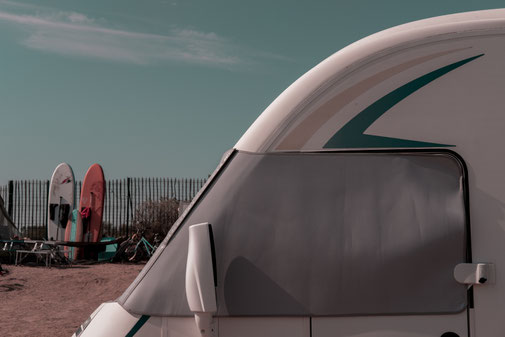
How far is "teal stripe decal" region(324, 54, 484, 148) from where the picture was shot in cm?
276

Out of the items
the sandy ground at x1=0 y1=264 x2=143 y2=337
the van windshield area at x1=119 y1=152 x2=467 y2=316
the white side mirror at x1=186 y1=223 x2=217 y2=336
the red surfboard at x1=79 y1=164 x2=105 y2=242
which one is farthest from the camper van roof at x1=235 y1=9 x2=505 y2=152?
the red surfboard at x1=79 y1=164 x2=105 y2=242

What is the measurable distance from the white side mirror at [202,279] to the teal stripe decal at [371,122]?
75cm

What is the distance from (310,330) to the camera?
259 centimetres

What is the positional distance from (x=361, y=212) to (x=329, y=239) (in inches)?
7.9

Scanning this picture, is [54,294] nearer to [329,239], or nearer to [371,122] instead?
[329,239]

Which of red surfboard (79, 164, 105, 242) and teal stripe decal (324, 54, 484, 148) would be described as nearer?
teal stripe decal (324, 54, 484, 148)

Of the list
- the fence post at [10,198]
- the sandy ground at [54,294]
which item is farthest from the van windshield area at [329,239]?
the fence post at [10,198]

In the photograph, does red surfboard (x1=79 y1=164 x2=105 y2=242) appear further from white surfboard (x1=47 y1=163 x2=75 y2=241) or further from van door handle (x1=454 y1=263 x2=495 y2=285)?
van door handle (x1=454 y1=263 x2=495 y2=285)

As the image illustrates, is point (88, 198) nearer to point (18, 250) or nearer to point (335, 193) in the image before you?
point (18, 250)

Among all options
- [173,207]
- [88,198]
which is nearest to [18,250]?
[88,198]

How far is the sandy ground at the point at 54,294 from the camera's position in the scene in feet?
30.8

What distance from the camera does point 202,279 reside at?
8.13 ft

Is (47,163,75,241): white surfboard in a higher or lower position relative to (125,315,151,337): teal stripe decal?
higher

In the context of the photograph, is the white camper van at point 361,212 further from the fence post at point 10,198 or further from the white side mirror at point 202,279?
the fence post at point 10,198
